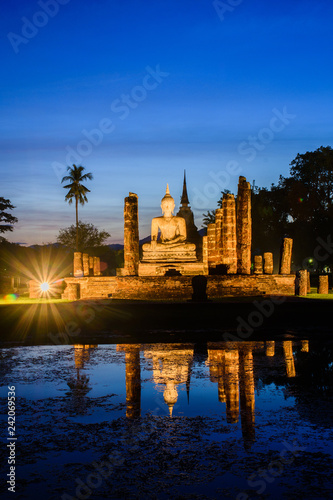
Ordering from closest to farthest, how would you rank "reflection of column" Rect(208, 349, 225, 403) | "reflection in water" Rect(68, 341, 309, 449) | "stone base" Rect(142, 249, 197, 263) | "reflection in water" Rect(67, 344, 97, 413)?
"reflection in water" Rect(68, 341, 309, 449), "reflection in water" Rect(67, 344, 97, 413), "reflection of column" Rect(208, 349, 225, 403), "stone base" Rect(142, 249, 197, 263)

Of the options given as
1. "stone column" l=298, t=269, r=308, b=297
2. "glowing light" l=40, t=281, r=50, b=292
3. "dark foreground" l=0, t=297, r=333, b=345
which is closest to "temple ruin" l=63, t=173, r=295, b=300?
"stone column" l=298, t=269, r=308, b=297

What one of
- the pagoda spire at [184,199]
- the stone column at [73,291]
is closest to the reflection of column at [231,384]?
the stone column at [73,291]

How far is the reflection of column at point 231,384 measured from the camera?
210 inches

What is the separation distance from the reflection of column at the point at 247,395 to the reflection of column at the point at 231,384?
57mm

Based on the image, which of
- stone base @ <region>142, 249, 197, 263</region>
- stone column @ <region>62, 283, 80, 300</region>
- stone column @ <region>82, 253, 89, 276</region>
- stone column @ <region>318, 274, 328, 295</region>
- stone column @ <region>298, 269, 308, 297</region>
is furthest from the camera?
stone column @ <region>82, 253, 89, 276</region>

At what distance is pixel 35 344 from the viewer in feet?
34.9

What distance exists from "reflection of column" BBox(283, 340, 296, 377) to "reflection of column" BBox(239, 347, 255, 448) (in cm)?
52

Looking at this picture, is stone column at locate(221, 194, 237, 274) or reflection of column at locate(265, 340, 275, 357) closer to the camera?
reflection of column at locate(265, 340, 275, 357)

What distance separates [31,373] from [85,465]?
12.1 feet

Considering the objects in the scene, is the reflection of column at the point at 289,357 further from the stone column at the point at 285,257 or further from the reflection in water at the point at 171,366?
the stone column at the point at 285,257

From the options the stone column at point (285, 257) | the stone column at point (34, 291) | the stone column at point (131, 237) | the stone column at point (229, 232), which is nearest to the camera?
the stone column at point (131, 237)

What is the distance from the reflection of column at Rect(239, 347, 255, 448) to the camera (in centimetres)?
470

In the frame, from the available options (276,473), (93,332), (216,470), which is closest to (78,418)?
(216,470)

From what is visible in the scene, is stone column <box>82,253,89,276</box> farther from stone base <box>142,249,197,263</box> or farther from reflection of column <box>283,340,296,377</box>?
reflection of column <box>283,340,296,377</box>
